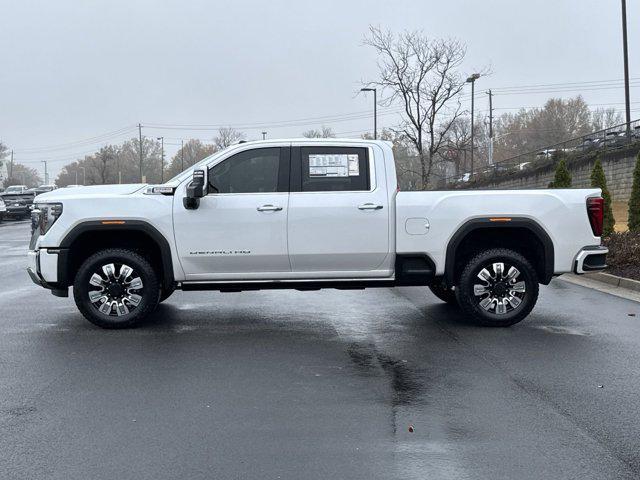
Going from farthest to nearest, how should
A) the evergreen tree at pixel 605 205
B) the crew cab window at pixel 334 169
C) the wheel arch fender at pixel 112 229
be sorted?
the evergreen tree at pixel 605 205 → the crew cab window at pixel 334 169 → the wheel arch fender at pixel 112 229

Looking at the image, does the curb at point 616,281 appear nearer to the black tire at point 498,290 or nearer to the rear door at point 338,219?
the black tire at point 498,290

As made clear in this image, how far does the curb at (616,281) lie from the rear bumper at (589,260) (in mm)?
3523

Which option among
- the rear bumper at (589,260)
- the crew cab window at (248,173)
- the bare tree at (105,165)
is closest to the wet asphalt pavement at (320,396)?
the rear bumper at (589,260)

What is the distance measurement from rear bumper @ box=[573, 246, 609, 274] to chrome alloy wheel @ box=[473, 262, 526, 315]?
0.66m

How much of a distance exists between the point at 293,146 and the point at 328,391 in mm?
3603

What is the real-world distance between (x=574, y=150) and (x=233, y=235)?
125 feet

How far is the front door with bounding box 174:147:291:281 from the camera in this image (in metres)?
8.23

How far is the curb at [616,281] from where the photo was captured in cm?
1172

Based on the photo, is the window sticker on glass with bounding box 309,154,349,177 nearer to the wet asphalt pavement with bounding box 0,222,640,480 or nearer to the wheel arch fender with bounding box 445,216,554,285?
the wheel arch fender with bounding box 445,216,554,285

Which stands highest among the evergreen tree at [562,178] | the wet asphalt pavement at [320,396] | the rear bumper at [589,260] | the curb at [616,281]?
the evergreen tree at [562,178]

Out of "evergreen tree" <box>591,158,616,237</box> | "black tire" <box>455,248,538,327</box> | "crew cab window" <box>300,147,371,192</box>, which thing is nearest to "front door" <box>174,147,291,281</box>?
"crew cab window" <box>300,147,371,192</box>

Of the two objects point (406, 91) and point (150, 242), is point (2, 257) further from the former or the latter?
point (406, 91)

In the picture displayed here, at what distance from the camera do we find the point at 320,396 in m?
5.66

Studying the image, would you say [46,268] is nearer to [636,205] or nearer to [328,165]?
[328,165]
